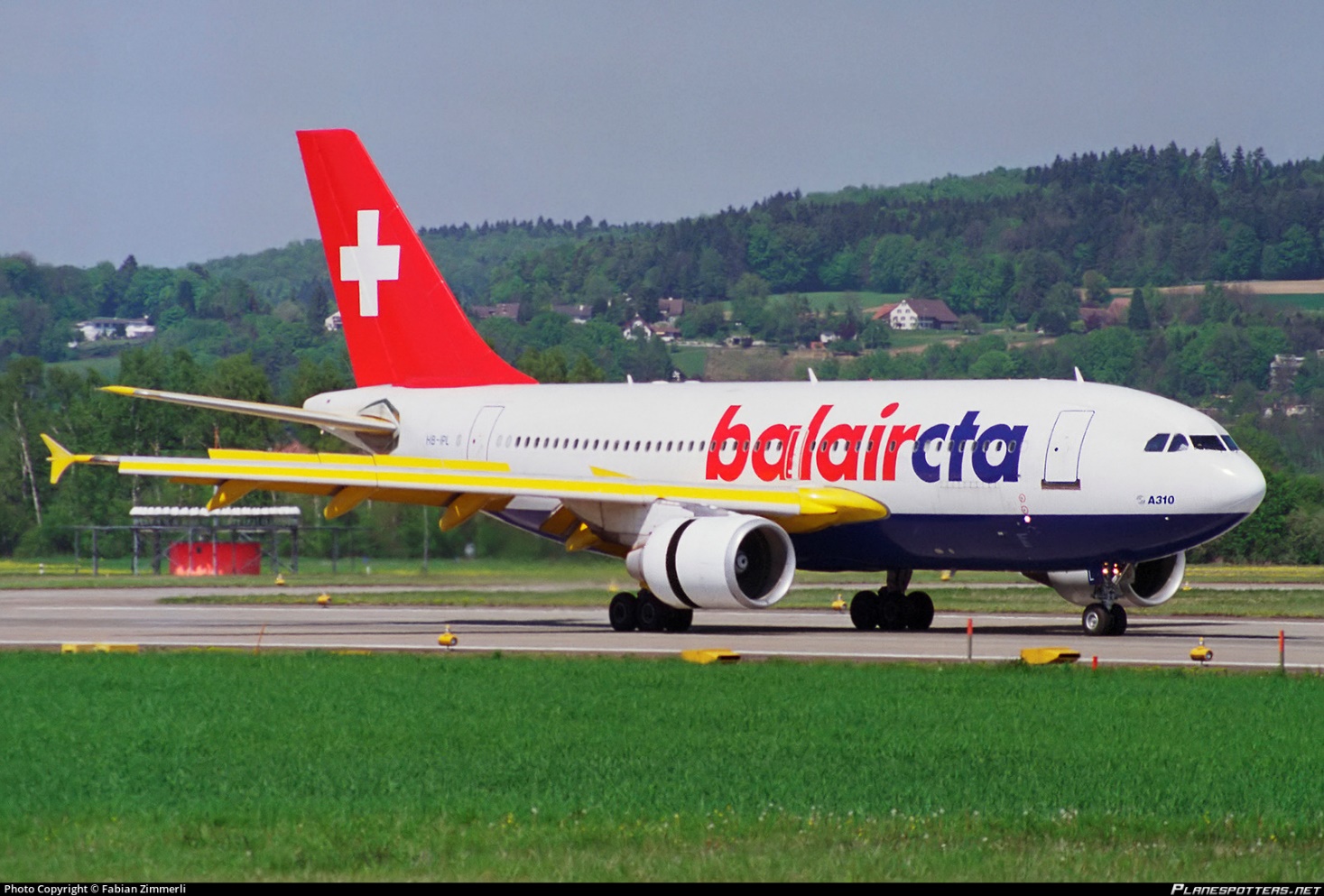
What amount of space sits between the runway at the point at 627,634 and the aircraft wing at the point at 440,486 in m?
2.08

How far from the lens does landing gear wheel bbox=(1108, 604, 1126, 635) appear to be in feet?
107

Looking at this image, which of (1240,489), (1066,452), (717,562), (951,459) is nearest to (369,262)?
(717,562)

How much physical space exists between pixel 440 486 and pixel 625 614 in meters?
3.77

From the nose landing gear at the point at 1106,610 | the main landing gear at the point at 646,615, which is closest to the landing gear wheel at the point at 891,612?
the main landing gear at the point at 646,615

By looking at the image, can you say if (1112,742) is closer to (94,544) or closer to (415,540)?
(415,540)

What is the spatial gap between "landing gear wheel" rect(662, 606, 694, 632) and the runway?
26cm

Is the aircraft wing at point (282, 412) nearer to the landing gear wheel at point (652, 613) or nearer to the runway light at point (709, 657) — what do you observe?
the landing gear wheel at point (652, 613)

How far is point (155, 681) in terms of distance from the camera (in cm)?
2428

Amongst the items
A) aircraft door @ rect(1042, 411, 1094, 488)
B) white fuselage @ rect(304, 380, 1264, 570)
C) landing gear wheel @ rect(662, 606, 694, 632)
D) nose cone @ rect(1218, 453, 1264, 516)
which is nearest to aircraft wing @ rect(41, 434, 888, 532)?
white fuselage @ rect(304, 380, 1264, 570)

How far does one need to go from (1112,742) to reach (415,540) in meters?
26.8

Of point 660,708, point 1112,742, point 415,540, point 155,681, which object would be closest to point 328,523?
point 415,540

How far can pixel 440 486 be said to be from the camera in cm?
3472

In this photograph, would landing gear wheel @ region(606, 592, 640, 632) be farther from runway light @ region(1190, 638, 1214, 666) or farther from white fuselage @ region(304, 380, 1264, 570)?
runway light @ region(1190, 638, 1214, 666)
